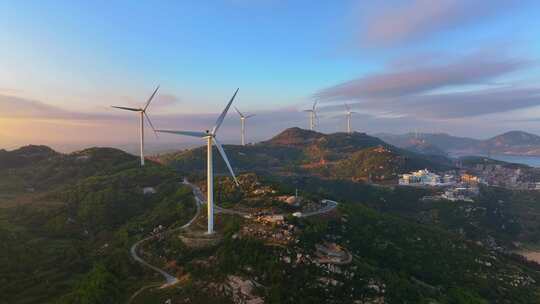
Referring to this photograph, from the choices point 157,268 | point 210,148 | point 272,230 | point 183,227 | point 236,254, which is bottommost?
point 157,268

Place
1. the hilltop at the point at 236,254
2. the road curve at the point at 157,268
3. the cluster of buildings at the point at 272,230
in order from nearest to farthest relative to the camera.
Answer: the hilltop at the point at 236,254, the road curve at the point at 157,268, the cluster of buildings at the point at 272,230

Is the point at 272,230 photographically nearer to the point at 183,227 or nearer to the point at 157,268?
the point at 183,227

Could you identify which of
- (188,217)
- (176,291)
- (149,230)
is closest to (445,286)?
(176,291)

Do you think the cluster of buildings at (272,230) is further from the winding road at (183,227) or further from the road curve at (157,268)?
the road curve at (157,268)

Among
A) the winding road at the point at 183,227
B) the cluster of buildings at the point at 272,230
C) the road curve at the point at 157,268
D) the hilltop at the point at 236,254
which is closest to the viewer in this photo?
the hilltop at the point at 236,254

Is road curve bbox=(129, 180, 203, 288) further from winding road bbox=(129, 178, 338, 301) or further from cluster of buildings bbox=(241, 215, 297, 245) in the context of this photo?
cluster of buildings bbox=(241, 215, 297, 245)

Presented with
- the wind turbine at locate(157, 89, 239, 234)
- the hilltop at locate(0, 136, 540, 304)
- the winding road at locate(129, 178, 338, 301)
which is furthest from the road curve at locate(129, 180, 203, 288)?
the wind turbine at locate(157, 89, 239, 234)

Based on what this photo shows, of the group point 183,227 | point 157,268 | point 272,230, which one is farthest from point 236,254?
point 183,227

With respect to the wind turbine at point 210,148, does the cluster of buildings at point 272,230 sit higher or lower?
lower

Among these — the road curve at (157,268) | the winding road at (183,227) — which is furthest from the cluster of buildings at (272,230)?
the road curve at (157,268)

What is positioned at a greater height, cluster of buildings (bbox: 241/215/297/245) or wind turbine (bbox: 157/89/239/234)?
wind turbine (bbox: 157/89/239/234)

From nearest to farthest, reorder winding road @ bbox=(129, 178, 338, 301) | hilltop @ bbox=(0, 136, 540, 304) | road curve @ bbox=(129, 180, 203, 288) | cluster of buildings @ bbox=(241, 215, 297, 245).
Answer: hilltop @ bbox=(0, 136, 540, 304)
road curve @ bbox=(129, 180, 203, 288)
winding road @ bbox=(129, 178, 338, 301)
cluster of buildings @ bbox=(241, 215, 297, 245)
